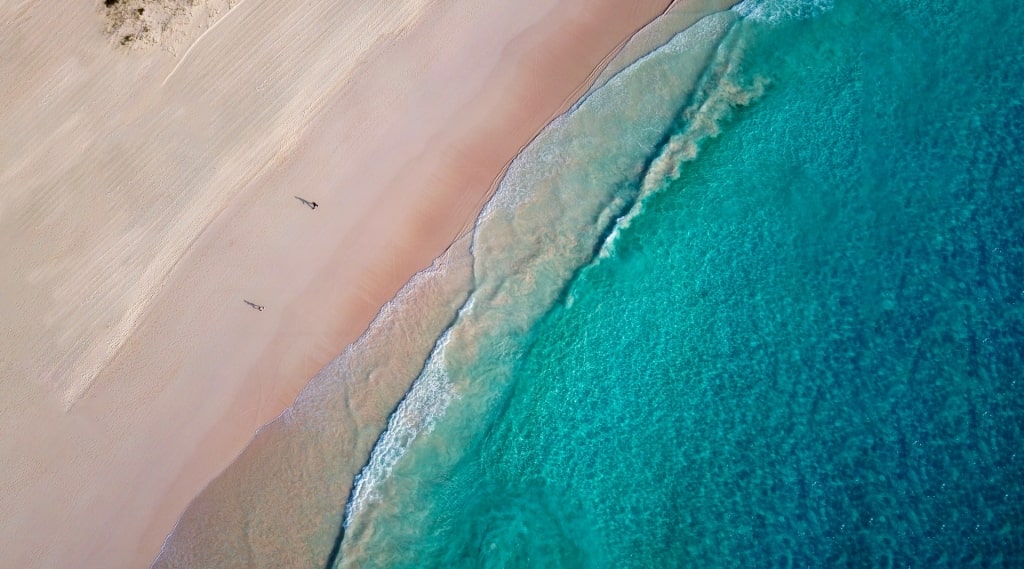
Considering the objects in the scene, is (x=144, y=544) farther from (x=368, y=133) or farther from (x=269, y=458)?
(x=368, y=133)

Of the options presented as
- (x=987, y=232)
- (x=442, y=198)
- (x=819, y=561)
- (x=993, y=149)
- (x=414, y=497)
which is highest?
(x=442, y=198)

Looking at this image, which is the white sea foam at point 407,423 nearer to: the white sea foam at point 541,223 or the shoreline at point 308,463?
the white sea foam at point 541,223

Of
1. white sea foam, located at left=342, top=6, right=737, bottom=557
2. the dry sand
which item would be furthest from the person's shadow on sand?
white sea foam, located at left=342, top=6, right=737, bottom=557

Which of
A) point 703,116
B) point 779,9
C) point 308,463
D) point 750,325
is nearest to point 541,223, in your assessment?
point 703,116

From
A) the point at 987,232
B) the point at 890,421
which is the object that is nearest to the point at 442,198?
the point at 890,421

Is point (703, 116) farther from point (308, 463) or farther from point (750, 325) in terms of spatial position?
point (308, 463)

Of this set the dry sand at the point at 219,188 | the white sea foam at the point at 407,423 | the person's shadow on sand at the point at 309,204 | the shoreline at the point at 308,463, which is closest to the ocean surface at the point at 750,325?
the white sea foam at the point at 407,423
